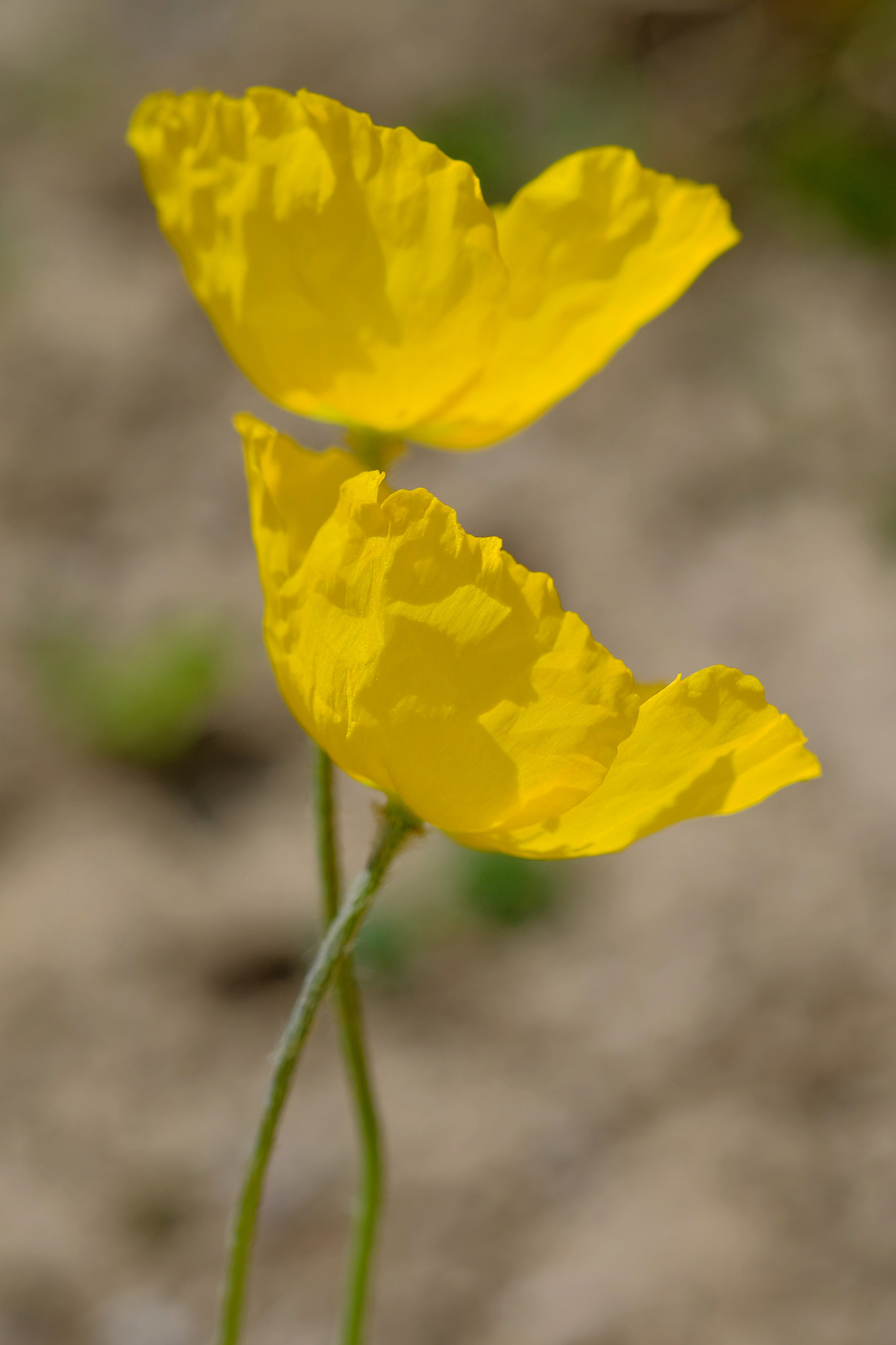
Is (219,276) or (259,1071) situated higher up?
(219,276)

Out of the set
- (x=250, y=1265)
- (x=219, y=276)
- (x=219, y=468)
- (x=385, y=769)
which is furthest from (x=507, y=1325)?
(x=219, y=468)

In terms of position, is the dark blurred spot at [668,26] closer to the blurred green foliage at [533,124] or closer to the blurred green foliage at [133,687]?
the blurred green foliage at [533,124]

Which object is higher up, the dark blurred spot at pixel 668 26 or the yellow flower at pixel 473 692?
the dark blurred spot at pixel 668 26

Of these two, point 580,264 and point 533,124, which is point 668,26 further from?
point 580,264

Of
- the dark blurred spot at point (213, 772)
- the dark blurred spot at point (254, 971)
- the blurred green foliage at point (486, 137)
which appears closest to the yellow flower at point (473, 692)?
the dark blurred spot at point (254, 971)

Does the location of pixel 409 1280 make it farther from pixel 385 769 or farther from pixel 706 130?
pixel 706 130

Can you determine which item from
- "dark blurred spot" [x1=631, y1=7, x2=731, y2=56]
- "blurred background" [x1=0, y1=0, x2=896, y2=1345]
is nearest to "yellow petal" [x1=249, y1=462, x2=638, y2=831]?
"blurred background" [x1=0, y1=0, x2=896, y2=1345]

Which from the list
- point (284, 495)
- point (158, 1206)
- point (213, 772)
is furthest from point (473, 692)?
point (213, 772)
